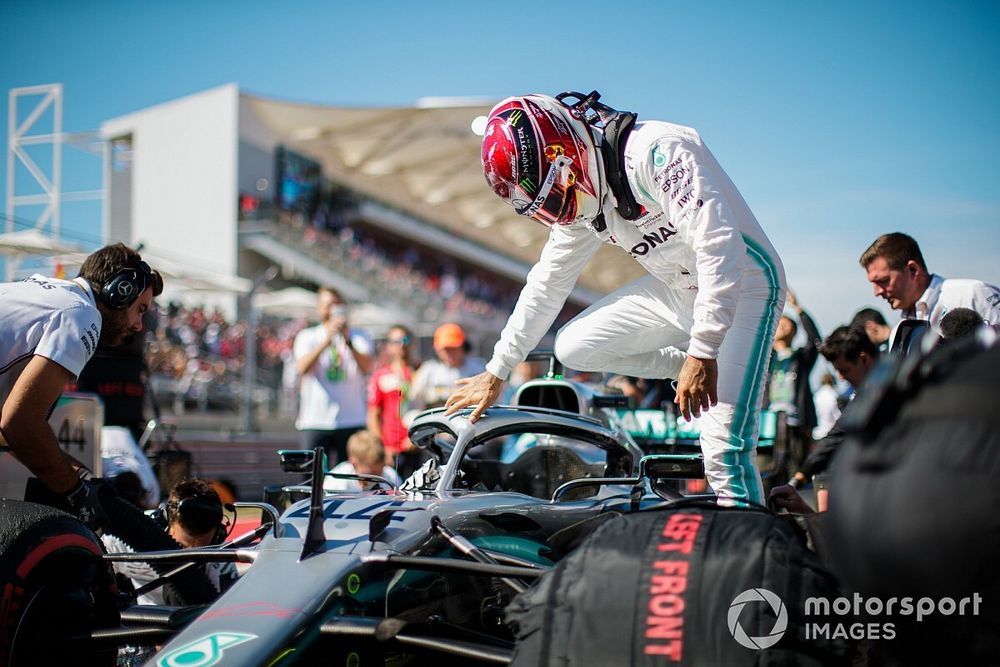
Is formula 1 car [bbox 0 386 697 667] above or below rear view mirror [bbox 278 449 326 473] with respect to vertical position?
below

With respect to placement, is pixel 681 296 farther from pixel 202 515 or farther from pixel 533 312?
pixel 202 515

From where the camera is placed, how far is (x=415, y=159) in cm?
4619

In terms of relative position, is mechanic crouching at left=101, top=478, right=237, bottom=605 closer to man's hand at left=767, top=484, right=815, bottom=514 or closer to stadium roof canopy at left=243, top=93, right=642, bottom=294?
man's hand at left=767, top=484, right=815, bottom=514

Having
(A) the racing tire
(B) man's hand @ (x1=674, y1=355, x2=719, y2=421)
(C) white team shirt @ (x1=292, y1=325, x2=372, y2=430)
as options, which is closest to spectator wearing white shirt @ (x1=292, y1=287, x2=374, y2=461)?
(C) white team shirt @ (x1=292, y1=325, x2=372, y2=430)

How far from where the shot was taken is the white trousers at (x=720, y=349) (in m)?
3.20

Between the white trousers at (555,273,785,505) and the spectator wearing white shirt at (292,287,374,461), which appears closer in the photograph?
the white trousers at (555,273,785,505)

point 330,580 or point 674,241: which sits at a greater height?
point 674,241

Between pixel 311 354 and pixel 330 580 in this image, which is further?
pixel 311 354

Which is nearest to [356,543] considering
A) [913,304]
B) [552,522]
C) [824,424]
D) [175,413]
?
[552,522]

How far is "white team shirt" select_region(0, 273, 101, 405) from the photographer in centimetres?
329

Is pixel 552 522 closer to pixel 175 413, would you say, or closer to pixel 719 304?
pixel 719 304

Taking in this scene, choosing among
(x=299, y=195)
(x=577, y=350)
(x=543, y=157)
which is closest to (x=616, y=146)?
(x=543, y=157)

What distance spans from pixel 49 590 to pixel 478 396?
1.72m

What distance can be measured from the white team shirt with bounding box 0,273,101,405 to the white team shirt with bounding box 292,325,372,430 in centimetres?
449
